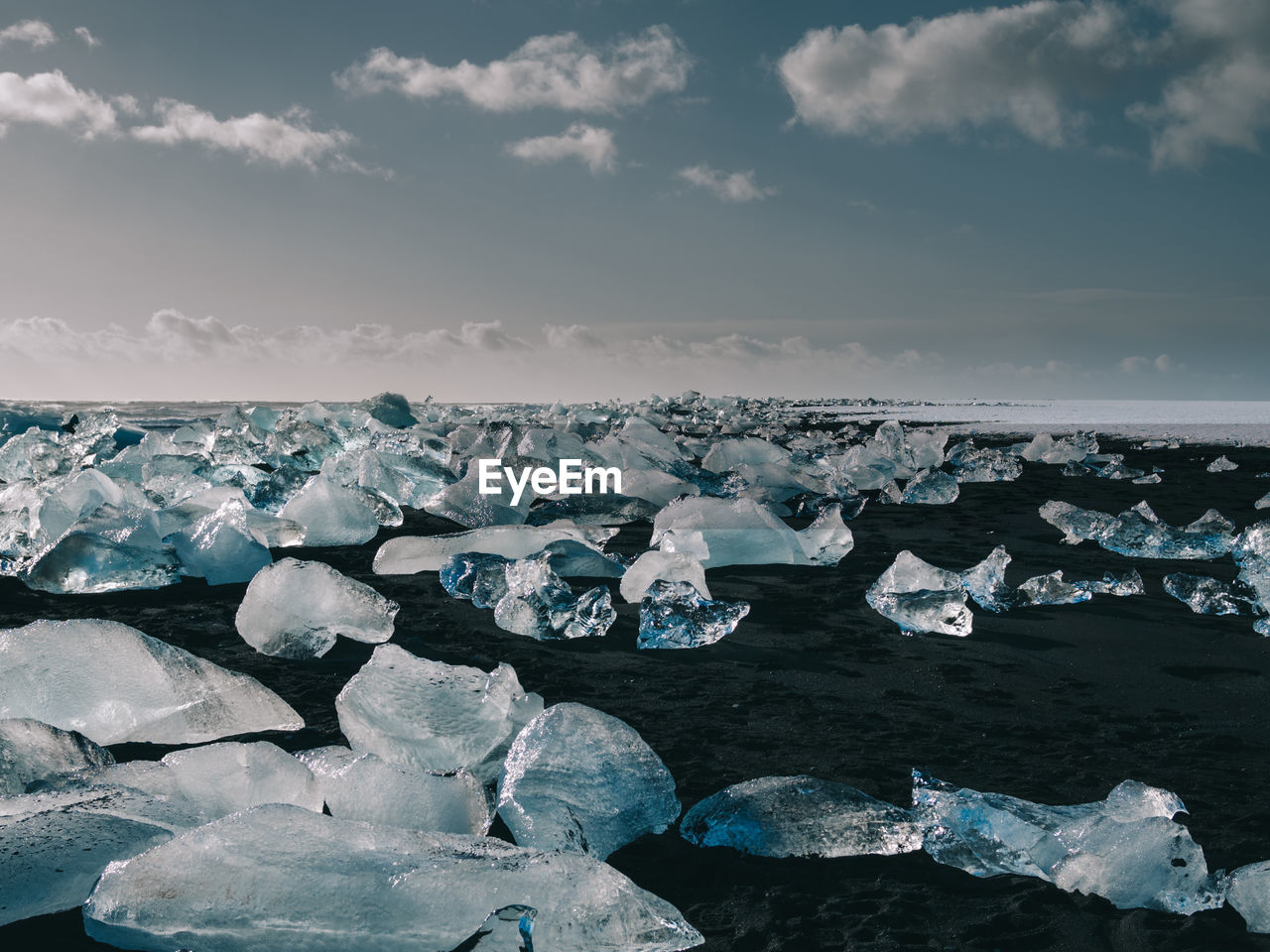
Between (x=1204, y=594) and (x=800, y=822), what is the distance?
1.40m

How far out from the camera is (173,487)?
3.08 m

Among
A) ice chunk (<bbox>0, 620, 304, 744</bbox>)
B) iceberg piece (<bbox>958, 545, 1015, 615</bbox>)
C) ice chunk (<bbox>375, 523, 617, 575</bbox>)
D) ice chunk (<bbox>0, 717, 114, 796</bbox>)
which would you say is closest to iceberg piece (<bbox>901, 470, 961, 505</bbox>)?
iceberg piece (<bbox>958, 545, 1015, 615</bbox>)

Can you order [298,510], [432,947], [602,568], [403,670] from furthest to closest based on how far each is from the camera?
1. [298,510]
2. [602,568]
3. [403,670]
4. [432,947]

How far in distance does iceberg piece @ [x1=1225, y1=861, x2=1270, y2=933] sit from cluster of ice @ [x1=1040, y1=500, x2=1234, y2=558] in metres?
1.75

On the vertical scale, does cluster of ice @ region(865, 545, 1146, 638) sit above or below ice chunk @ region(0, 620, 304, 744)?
above

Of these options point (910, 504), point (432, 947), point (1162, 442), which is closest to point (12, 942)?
point (432, 947)

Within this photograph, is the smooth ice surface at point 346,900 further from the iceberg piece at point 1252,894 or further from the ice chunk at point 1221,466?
the ice chunk at point 1221,466

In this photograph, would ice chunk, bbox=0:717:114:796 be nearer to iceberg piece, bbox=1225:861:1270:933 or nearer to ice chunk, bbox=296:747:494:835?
ice chunk, bbox=296:747:494:835

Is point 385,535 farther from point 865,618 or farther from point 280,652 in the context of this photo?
point 865,618

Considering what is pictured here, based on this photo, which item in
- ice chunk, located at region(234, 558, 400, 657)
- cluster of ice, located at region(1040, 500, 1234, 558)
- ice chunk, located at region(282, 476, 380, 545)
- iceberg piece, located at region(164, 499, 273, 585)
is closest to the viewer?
ice chunk, located at region(234, 558, 400, 657)

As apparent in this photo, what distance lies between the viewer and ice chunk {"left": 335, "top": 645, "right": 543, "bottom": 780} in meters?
1.14

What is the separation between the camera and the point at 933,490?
3.26m

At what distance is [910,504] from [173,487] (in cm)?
282

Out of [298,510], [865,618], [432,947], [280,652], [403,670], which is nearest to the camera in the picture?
[432,947]
